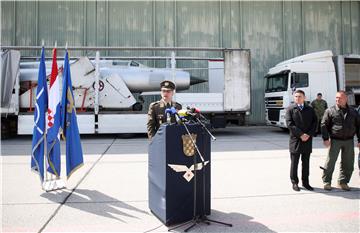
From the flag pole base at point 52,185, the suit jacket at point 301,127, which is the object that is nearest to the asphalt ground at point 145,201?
the flag pole base at point 52,185

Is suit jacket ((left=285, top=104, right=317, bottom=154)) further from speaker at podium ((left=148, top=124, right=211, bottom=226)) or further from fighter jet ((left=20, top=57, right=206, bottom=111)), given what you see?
fighter jet ((left=20, top=57, right=206, bottom=111))

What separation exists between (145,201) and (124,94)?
9.16 metres

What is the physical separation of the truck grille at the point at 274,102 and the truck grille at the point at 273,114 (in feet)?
0.59

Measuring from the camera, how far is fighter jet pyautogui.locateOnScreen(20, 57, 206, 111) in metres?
12.9

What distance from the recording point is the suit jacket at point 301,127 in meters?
5.44

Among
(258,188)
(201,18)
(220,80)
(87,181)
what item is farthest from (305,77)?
(87,181)

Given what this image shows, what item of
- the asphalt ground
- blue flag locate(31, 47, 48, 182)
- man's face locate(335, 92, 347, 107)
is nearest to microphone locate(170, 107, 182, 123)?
the asphalt ground

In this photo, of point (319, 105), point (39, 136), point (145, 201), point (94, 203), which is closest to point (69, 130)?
point (39, 136)

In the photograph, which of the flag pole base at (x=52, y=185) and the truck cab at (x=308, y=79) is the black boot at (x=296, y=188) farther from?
the truck cab at (x=308, y=79)

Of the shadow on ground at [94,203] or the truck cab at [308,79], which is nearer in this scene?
the shadow on ground at [94,203]

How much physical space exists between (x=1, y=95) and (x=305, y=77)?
1245 cm

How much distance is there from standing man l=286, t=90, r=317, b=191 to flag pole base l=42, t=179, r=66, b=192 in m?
3.98

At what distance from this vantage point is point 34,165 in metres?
5.52

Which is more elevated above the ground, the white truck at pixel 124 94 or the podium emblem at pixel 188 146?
the white truck at pixel 124 94
